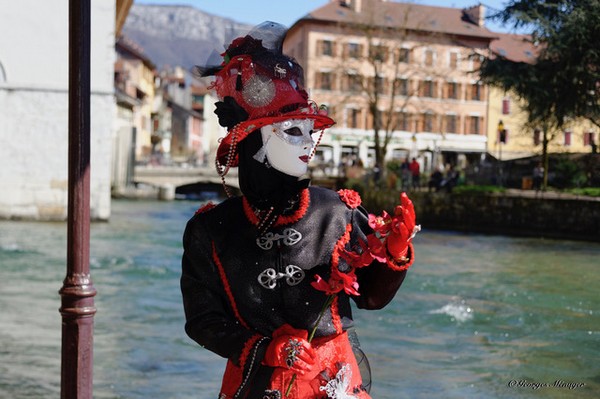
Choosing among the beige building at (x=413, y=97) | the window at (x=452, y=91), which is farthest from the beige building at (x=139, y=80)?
the window at (x=452, y=91)

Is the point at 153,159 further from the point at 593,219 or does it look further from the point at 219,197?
the point at 593,219

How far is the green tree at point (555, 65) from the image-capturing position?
24344 mm

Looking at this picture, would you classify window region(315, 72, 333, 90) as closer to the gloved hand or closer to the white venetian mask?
the white venetian mask

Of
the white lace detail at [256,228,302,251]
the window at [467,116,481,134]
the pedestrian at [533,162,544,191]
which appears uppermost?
the window at [467,116,481,134]

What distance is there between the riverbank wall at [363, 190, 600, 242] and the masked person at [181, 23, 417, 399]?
82.9ft

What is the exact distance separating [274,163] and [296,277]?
357 millimetres

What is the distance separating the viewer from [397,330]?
10523mm

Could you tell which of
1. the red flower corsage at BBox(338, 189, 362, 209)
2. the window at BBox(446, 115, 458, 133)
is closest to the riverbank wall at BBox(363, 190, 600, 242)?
the red flower corsage at BBox(338, 189, 362, 209)

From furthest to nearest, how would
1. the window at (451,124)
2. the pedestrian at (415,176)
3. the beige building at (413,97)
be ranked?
the window at (451,124)
the beige building at (413,97)
the pedestrian at (415,176)

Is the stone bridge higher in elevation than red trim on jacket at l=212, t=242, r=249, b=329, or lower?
lower

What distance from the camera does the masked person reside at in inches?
104

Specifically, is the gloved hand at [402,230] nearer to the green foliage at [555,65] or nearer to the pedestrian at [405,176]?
the green foliage at [555,65]

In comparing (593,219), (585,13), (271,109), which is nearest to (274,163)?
(271,109)

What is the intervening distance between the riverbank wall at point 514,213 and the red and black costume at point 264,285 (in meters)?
25.3
